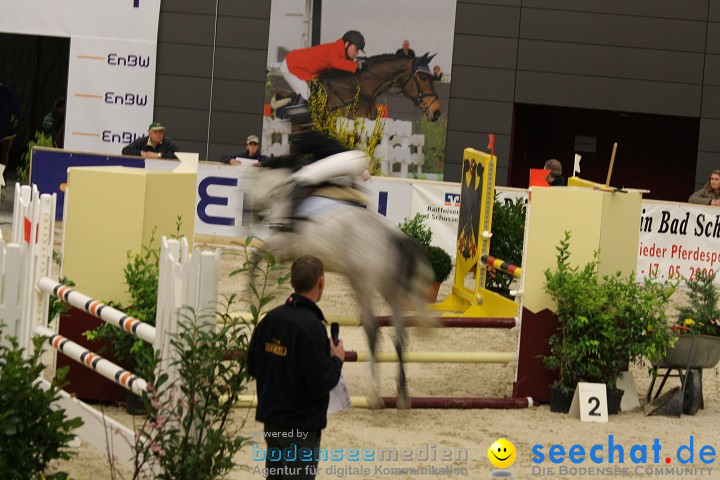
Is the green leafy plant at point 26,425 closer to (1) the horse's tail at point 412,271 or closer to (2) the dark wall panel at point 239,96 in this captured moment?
(1) the horse's tail at point 412,271

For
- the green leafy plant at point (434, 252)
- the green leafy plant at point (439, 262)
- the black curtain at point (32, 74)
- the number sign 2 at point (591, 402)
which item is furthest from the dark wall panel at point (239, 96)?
the number sign 2 at point (591, 402)

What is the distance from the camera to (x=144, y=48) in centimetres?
1658

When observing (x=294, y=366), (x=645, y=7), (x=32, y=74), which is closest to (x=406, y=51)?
(x=645, y=7)

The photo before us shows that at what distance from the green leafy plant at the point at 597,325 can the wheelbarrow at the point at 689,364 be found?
25cm

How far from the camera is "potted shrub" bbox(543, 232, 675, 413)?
736 cm

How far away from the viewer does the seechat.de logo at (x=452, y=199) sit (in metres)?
13.1

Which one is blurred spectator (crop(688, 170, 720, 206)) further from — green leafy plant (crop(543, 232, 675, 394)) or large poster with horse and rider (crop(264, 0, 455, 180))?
green leafy plant (crop(543, 232, 675, 394))

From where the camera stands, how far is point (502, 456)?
250 inches

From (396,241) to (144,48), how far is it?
1142 cm

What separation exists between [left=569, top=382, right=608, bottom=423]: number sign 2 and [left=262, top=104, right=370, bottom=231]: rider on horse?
7.25 ft

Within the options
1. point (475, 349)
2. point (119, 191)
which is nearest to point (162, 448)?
point (119, 191)

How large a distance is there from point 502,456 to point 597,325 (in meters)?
1.43

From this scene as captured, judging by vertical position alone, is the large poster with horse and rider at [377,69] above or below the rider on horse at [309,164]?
above

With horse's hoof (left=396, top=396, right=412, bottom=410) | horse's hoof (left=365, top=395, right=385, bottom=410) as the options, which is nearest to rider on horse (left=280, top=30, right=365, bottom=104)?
horse's hoof (left=396, top=396, right=412, bottom=410)
